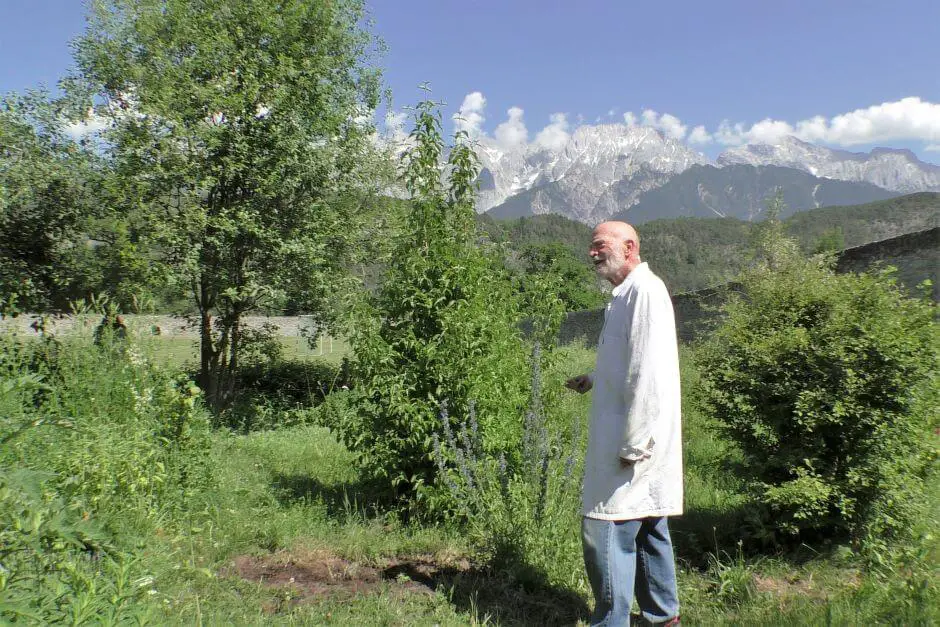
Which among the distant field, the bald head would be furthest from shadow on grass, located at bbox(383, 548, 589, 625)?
the distant field

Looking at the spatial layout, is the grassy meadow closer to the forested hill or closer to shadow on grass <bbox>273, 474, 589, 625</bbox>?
shadow on grass <bbox>273, 474, 589, 625</bbox>

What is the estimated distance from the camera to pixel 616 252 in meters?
2.96

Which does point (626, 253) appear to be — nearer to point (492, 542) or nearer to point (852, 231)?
point (492, 542)

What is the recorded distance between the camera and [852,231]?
347 feet

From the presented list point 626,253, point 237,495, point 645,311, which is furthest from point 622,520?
point 237,495

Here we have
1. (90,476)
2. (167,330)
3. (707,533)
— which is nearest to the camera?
(90,476)

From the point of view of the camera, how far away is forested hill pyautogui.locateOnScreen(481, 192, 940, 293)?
3856 inches

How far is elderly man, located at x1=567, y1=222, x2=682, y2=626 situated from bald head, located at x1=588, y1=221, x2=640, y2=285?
0.43 ft

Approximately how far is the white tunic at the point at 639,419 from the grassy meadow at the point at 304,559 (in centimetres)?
106

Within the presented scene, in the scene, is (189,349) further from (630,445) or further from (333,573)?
(630,445)

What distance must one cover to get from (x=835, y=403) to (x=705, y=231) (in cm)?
15207

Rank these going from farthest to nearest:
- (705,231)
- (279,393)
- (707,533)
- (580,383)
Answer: (705,231), (279,393), (707,533), (580,383)

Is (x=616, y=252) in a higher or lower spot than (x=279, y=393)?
higher

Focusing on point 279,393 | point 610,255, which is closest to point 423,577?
point 610,255
